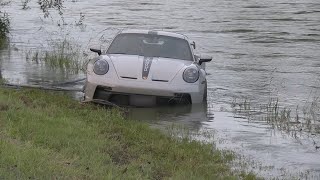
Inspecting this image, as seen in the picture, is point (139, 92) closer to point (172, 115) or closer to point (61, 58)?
point (172, 115)

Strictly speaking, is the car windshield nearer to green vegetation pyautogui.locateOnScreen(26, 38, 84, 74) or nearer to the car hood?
the car hood

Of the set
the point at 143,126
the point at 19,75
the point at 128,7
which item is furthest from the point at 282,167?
the point at 128,7

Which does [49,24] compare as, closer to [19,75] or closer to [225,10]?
[225,10]

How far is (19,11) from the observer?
1481 inches

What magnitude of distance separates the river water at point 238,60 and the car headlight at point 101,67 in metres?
0.88

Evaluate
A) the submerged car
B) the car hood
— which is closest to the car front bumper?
the submerged car

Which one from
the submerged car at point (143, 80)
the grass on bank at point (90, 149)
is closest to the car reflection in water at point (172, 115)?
the submerged car at point (143, 80)

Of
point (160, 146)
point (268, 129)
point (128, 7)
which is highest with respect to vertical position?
point (160, 146)

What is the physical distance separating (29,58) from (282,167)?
521 inches

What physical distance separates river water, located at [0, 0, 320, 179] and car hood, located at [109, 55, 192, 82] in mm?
587

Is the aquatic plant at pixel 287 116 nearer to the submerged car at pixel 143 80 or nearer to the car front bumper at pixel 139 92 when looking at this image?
the submerged car at pixel 143 80

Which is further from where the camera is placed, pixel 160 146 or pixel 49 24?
pixel 49 24

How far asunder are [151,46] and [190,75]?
133 centimetres

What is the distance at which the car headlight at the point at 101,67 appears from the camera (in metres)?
11.5
